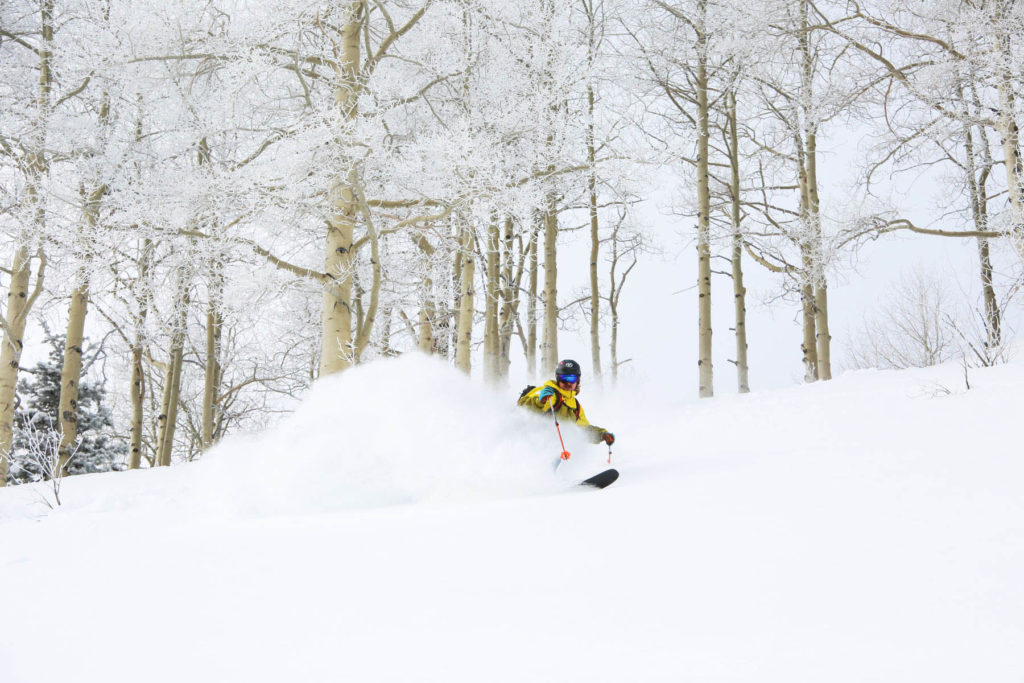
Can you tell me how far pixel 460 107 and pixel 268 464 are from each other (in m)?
7.18

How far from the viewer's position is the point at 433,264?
1165 centimetres

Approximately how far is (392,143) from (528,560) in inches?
334

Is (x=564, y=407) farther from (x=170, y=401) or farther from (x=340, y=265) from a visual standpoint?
(x=170, y=401)

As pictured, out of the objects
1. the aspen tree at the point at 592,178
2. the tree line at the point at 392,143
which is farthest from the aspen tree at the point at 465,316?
the aspen tree at the point at 592,178

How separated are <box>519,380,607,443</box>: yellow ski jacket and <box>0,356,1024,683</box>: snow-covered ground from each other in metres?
0.15

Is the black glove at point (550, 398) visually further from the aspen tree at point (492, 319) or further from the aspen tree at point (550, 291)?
the aspen tree at point (492, 319)

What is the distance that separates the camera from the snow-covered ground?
2168mm

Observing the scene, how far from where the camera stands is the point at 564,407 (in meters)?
5.75

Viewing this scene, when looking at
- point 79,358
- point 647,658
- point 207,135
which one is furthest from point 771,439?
point 79,358

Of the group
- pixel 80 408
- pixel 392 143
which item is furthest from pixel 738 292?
pixel 80 408

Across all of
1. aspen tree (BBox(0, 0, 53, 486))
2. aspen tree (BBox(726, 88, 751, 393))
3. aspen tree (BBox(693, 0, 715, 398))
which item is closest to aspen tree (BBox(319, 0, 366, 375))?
aspen tree (BBox(0, 0, 53, 486))

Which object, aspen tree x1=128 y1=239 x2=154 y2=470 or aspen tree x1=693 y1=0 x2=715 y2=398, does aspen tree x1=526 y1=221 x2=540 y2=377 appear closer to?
aspen tree x1=693 y1=0 x2=715 y2=398

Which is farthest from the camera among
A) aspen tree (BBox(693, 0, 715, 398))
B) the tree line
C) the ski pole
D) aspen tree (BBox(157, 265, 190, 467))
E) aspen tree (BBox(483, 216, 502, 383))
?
aspen tree (BBox(157, 265, 190, 467))

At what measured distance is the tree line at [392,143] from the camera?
26.9 feet
